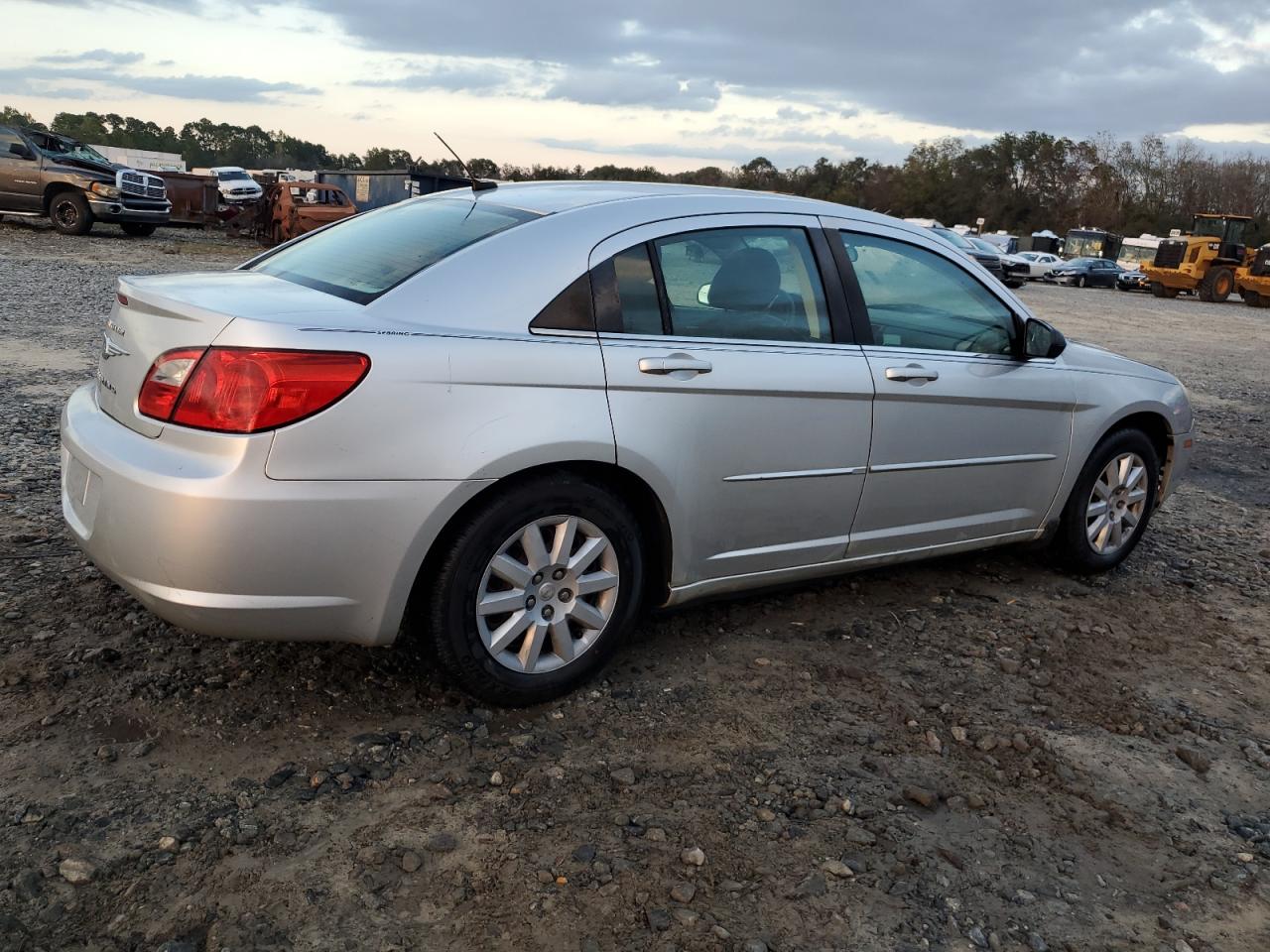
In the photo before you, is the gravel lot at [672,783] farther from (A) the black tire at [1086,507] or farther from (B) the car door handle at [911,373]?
(B) the car door handle at [911,373]

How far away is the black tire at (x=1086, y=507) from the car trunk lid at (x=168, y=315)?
3.32 meters

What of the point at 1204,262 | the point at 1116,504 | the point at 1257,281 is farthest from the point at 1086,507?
the point at 1204,262

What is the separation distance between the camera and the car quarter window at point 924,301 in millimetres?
4082

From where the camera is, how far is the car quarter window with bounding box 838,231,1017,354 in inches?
161

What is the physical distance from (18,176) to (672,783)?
22376 mm

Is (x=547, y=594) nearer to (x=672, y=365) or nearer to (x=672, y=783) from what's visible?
(x=672, y=783)

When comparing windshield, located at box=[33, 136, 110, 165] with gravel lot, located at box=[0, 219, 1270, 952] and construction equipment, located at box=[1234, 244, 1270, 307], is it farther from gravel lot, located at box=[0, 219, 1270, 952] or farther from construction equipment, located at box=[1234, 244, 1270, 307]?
construction equipment, located at box=[1234, 244, 1270, 307]

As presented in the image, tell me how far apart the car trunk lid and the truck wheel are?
3625 cm

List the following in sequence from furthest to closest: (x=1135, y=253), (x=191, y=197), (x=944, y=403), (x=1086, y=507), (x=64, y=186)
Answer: (x=1135, y=253), (x=191, y=197), (x=64, y=186), (x=1086, y=507), (x=944, y=403)

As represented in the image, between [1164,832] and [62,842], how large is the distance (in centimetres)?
282

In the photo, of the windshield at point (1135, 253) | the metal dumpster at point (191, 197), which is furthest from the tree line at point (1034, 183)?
the metal dumpster at point (191, 197)

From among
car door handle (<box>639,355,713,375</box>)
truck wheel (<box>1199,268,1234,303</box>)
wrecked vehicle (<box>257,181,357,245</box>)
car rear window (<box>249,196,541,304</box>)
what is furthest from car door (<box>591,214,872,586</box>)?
truck wheel (<box>1199,268,1234,303</box>)

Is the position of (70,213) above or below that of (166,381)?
below

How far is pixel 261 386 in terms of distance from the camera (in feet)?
9.25
